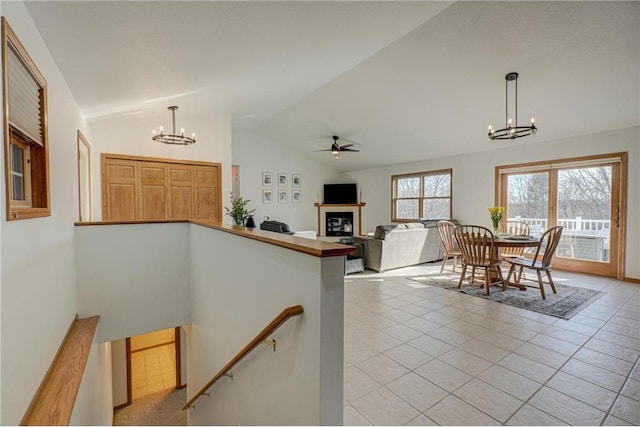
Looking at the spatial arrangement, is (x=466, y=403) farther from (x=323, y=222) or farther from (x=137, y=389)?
(x=323, y=222)

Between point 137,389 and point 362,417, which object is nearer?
point 362,417

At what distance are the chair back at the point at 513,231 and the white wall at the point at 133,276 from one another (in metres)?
4.98

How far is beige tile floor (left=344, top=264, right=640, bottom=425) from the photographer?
186cm

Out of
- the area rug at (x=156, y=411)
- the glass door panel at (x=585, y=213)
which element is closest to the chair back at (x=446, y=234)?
the glass door panel at (x=585, y=213)

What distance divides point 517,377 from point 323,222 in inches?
288

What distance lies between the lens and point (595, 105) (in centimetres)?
430

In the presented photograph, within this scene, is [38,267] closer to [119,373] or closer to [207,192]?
[207,192]

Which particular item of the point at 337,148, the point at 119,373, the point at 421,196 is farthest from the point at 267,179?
the point at 119,373

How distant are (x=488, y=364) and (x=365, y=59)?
398 centimetres

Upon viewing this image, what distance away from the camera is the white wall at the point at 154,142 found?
4.55m

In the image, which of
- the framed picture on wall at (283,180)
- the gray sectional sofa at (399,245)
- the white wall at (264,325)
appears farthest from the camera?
the framed picture on wall at (283,180)

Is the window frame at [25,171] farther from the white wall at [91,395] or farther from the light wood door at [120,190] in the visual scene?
the light wood door at [120,190]

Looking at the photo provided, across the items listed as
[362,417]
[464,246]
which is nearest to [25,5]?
[362,417]

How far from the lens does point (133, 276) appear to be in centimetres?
330
